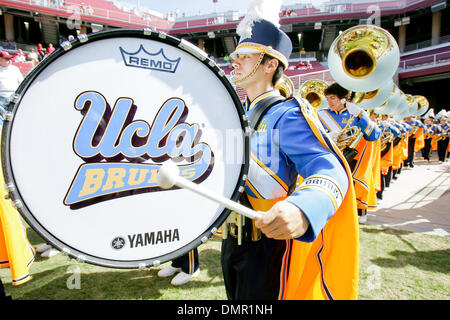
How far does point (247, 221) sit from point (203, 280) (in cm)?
188

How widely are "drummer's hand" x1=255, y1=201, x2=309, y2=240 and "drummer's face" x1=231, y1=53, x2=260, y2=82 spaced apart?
2.65ft

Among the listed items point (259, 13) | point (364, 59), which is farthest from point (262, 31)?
point (364, 59)

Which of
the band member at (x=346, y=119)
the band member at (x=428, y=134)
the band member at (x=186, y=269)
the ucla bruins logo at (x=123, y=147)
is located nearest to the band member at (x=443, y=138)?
the band member at (x=428, y=134)

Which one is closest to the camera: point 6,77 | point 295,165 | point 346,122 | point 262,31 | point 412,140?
point 295,165

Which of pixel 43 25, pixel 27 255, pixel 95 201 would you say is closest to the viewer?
pixel 95 201

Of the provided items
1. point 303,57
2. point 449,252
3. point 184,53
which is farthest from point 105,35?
point 303,57

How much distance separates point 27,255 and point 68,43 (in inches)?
105

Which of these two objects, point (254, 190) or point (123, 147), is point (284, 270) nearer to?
point (254, 190)

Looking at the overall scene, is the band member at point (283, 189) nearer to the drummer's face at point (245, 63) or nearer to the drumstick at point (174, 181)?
the drummer's face at point (245, 63)

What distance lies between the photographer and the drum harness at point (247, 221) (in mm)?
1262

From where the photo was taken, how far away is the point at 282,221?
889mm

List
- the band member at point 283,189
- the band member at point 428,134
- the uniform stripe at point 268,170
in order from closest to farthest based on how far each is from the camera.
→ 1. the band member at point 283,189
2. the uniform stripe at point 268,170
3. the band member at point 428,134
